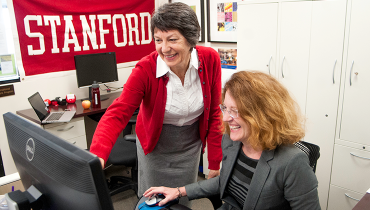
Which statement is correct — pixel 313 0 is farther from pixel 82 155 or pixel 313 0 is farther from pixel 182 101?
pixel 82 155

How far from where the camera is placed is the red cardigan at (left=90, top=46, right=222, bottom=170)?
1346mm

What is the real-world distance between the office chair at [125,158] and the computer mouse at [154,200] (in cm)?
Result: 116

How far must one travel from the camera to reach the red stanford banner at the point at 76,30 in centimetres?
293

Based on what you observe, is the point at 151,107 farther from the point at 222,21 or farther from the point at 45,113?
the point at 222,21

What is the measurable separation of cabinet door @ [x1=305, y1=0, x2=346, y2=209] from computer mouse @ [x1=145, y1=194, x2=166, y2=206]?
1.29 metres

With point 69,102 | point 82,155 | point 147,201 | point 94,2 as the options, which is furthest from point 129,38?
point 82,155

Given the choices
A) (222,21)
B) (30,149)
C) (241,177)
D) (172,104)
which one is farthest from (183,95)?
(222,21)

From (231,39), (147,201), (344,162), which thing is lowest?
(344,162)

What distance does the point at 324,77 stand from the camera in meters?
2.26

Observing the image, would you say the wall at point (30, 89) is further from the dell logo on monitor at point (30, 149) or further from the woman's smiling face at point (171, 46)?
the dell logo on monitor at point (30, 149)

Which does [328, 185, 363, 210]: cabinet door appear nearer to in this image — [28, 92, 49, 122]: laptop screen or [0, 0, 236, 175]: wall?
[0, 0, 236, 175]: wall

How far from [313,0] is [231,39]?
3.80 ft

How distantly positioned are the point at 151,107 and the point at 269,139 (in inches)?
25.2

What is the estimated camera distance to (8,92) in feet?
9.45
